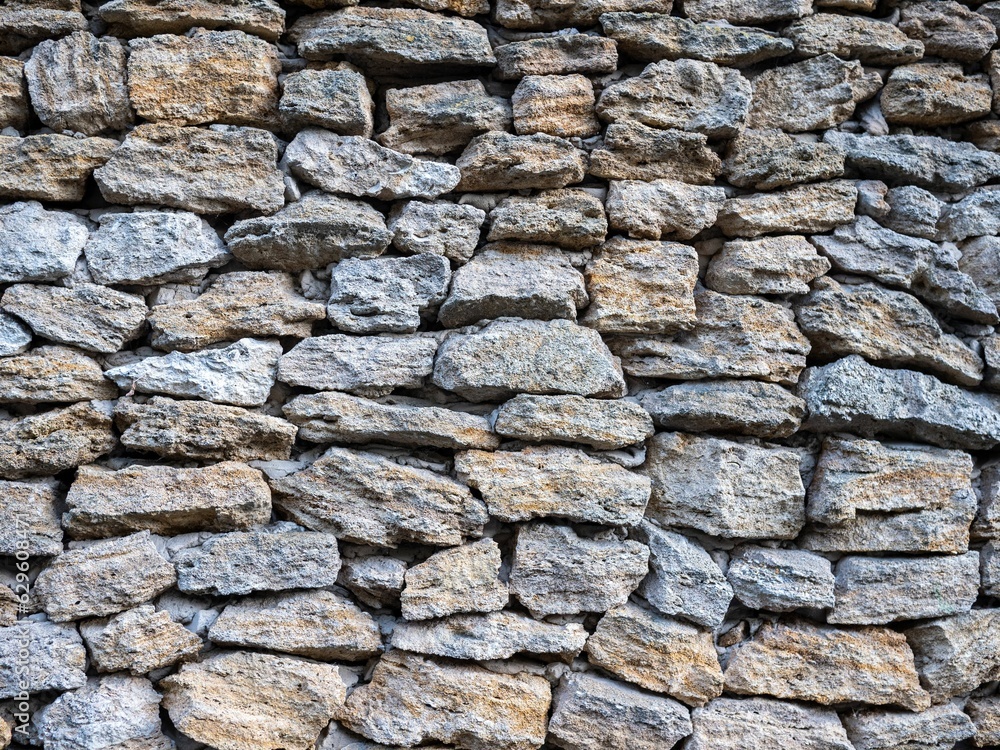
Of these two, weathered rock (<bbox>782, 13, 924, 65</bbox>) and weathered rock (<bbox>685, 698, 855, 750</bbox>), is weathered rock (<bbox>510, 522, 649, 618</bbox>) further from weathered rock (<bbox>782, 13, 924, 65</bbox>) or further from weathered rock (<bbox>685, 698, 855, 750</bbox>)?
weathered rock (<bbox>782, 13, 924, 65</bbox>)

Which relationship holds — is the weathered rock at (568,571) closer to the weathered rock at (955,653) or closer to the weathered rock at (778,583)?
the weathered rock at (778,583)

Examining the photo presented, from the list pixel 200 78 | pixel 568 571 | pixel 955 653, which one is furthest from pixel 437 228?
pixel 955 653

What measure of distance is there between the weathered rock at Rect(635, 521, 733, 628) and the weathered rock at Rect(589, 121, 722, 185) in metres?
0.94

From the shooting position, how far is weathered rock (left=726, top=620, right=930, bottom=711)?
75.1 inches

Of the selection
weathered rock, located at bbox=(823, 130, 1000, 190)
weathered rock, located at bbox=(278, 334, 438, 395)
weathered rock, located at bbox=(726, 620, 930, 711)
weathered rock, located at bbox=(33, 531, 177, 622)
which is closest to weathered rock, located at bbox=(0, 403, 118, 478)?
weathered rock, located at bbox=(33, 531, 177, 622)

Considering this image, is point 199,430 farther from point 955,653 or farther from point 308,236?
point 955,653

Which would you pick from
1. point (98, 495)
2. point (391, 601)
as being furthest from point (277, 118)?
point (391, 601)

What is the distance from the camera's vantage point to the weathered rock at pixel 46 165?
1828mm

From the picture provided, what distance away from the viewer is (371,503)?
1.82m

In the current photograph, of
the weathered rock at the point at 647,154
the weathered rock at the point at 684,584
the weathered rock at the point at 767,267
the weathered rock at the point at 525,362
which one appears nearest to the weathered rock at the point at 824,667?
the weathered rock at the point at 684,584

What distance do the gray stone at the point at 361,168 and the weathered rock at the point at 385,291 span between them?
180 mm

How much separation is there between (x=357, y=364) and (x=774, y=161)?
48.7 inches

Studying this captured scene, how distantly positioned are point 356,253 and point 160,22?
2.50ft

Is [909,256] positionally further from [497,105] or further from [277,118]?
Answer: [277,118]
